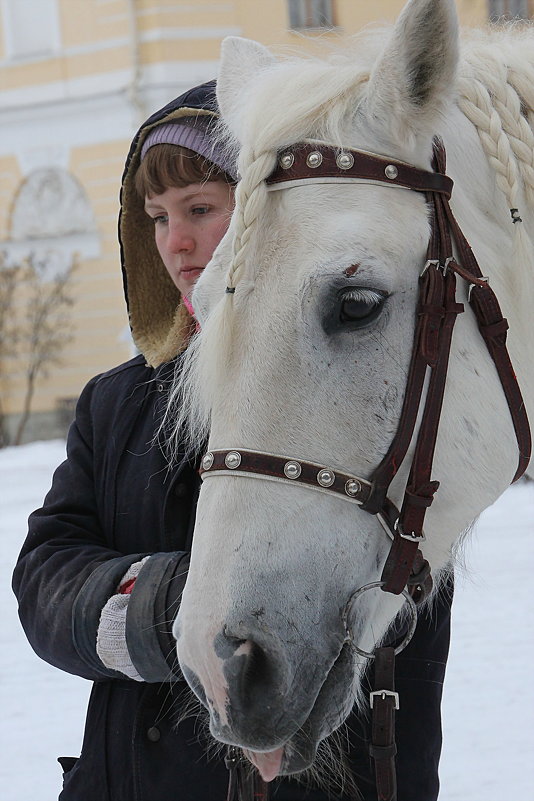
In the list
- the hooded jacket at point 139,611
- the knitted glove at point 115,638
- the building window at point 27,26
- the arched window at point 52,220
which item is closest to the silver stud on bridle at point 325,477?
the hooded jacket at point 139,611

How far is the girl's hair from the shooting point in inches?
76.7

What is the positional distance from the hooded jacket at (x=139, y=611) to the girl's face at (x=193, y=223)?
5.2 inches

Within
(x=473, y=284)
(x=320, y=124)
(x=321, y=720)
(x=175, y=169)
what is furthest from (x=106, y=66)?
(x=321, y=720)

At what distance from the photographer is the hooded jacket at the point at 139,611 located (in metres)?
1.71

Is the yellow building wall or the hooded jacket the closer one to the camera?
the hooded jacket

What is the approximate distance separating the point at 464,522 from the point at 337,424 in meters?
0.33

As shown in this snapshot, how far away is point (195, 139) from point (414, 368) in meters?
0.78

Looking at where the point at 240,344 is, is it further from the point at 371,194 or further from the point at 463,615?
the point at 463,615

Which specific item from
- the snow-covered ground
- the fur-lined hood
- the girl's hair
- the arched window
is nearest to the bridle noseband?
the girl's hair

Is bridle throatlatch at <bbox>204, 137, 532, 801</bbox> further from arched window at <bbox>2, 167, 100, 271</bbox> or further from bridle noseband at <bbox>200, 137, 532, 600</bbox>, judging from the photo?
arched window at <bbox>2, 167, 100, 271</bbox>

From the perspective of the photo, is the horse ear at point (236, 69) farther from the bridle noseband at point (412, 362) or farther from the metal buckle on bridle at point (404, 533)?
the metal buckle on bridle at point (404, 533)

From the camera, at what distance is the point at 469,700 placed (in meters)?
4.13

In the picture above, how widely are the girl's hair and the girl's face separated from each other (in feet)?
0.05

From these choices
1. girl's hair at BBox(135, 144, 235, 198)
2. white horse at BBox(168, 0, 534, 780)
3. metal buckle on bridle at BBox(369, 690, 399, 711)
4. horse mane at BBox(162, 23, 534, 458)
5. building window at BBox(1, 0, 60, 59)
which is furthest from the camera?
building window at BBox(1, 0, 60, 59)
